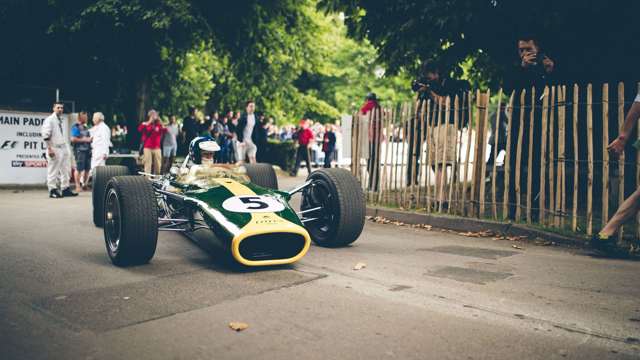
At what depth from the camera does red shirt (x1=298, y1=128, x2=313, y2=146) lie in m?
21.5

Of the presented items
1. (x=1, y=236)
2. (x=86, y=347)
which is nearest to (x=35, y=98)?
(x=1, y=236)

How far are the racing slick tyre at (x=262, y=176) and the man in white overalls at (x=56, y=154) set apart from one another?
22.0ft

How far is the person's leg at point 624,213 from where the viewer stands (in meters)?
6.73

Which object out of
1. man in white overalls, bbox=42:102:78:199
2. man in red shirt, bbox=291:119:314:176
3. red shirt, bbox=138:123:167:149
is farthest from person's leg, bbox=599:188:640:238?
man in red shirt, bbox=291:119:314:176

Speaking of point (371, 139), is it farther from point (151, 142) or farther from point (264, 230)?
point (151, 142)

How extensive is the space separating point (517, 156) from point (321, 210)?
2.90 m

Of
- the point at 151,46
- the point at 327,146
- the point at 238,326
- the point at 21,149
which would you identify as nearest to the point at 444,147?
the point at 238,326

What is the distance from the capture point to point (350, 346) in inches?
153

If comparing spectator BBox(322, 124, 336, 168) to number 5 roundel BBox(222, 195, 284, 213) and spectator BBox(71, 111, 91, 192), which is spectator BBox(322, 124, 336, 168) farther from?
number 5 roundel BBox(222, 195, 284, 213)

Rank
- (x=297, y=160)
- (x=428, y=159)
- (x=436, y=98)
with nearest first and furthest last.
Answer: (x=428, y=159) < (x=436, y=98) < (x=297, y=160)

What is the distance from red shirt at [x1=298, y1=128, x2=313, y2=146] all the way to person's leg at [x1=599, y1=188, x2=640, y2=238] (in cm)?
1514

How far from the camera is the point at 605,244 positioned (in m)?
6.89

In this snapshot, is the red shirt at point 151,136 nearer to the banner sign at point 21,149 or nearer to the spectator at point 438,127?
the banner sign at point 21,149

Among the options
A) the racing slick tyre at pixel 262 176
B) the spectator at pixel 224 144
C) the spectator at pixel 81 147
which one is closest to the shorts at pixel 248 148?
the spectator at pixel 224 144
